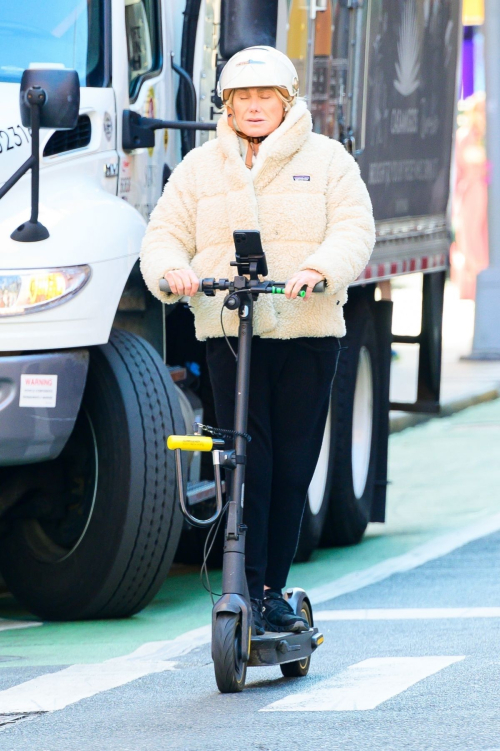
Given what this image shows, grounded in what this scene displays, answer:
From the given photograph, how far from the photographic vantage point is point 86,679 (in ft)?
17.5

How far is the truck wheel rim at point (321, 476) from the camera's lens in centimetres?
859

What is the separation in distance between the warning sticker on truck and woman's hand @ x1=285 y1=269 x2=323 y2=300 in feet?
5.17

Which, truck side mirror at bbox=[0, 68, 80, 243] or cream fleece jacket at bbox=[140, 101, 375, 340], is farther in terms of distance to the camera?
truck side mirror at bbox=[0, 68, 80, 243]

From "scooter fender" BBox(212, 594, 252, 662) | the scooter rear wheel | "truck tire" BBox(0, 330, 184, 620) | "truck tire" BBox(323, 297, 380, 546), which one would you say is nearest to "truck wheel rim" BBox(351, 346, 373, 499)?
"truck tire" BBox(323, 297, 380, 546)

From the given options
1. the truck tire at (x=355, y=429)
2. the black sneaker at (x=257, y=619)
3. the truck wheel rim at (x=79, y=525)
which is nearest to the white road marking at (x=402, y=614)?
the truck wheel rim at (x=79, y=525)

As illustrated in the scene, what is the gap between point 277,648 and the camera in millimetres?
4891

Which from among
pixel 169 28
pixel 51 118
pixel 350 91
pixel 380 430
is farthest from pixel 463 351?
pixel 51 118

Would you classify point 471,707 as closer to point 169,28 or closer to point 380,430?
point 169,28

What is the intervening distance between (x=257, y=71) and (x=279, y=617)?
159 centimetres

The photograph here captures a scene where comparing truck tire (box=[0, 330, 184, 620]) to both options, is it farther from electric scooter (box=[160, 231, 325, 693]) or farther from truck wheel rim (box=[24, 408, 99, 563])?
electric scooter (box=[160, 231, 325, 693])

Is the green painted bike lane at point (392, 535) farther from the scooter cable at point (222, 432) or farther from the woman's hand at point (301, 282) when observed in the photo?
the woman's hand at point (301, 282)

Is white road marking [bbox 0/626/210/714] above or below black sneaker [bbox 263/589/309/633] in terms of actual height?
below

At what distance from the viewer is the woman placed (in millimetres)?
4918

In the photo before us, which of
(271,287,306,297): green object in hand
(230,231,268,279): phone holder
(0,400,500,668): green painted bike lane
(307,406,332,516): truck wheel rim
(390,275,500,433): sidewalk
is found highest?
(230,231,268,279): phone holder
